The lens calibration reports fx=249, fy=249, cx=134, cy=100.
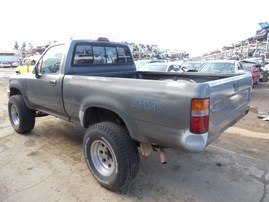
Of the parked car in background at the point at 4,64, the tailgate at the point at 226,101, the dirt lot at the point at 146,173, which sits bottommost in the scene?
the dirt lot at the point at 146,173

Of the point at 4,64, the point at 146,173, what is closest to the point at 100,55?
the point at 146,173

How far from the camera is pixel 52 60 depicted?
4.23 metres

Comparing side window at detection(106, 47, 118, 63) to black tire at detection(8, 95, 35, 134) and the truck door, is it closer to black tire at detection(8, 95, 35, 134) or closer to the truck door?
the truck door

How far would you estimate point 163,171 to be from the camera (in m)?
3.77

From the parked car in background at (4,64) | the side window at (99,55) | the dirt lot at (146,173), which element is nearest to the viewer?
the dirt lot at (146,173)

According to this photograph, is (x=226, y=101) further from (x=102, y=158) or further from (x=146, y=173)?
(x=102, y=158)

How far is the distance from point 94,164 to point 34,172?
100 centimetres

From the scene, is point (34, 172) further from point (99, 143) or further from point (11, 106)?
point (11, 106)

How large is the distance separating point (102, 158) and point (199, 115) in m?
1.62

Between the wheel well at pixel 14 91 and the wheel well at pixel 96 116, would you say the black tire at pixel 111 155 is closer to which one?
the wheel well at pixel 96 116

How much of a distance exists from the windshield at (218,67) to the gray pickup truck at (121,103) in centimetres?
665

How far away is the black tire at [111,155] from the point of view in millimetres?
2947

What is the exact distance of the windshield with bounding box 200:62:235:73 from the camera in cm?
1063

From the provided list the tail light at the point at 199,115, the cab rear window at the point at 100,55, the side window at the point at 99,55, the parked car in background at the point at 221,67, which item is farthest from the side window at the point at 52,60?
the parked car in background at the point at 221,67
